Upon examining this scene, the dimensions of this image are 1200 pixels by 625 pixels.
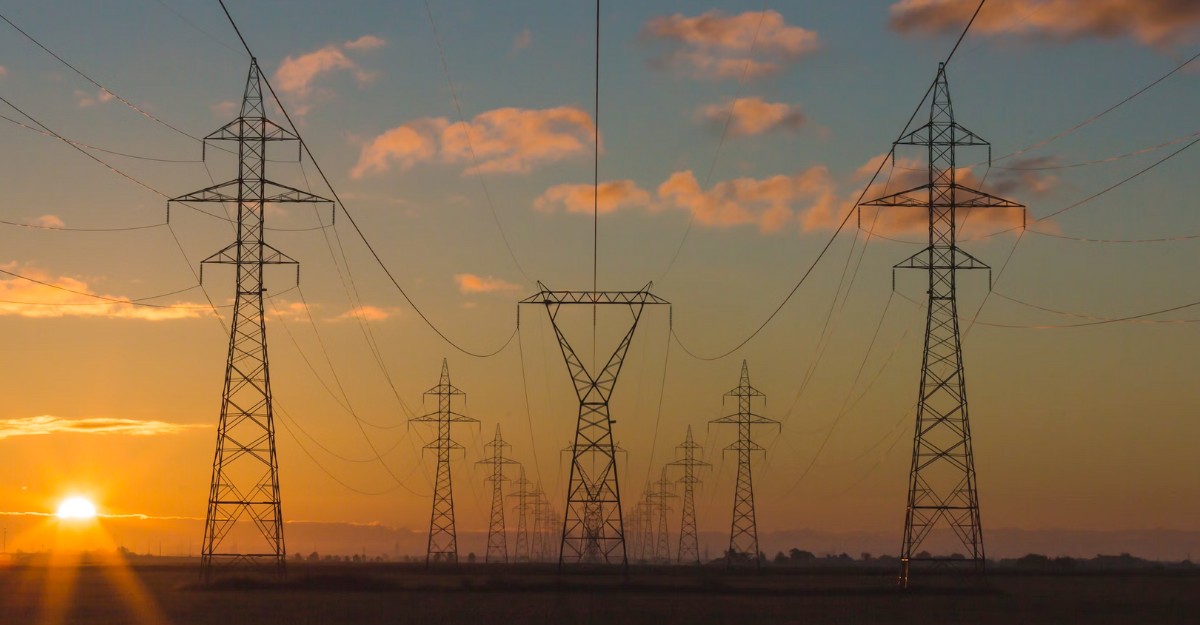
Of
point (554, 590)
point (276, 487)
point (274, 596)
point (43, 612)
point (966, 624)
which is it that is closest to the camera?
point (966, 624)

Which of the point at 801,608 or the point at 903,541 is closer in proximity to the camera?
the point at 801,608

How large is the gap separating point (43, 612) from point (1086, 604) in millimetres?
49355

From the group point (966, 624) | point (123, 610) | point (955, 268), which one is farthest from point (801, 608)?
point (123, 610)

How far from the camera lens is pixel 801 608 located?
68062 mm

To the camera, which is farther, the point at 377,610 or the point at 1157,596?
the point at 1157,596

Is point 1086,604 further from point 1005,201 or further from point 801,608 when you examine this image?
point 1005,201

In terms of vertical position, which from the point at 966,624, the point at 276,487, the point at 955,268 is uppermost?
the point at 955,268

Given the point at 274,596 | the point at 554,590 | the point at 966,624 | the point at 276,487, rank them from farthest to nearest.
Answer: the point at 554,590 → the point at 274,596 → the point at 276,487 → the point at 966,624

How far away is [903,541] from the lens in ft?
244

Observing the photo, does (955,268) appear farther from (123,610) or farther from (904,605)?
(123,610)

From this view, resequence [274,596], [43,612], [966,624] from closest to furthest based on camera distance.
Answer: [966,624], [43,612], [274,596]

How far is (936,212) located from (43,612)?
1794 inches

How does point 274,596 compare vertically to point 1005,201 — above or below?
below

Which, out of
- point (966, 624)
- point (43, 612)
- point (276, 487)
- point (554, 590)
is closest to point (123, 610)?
point (43, 612)
